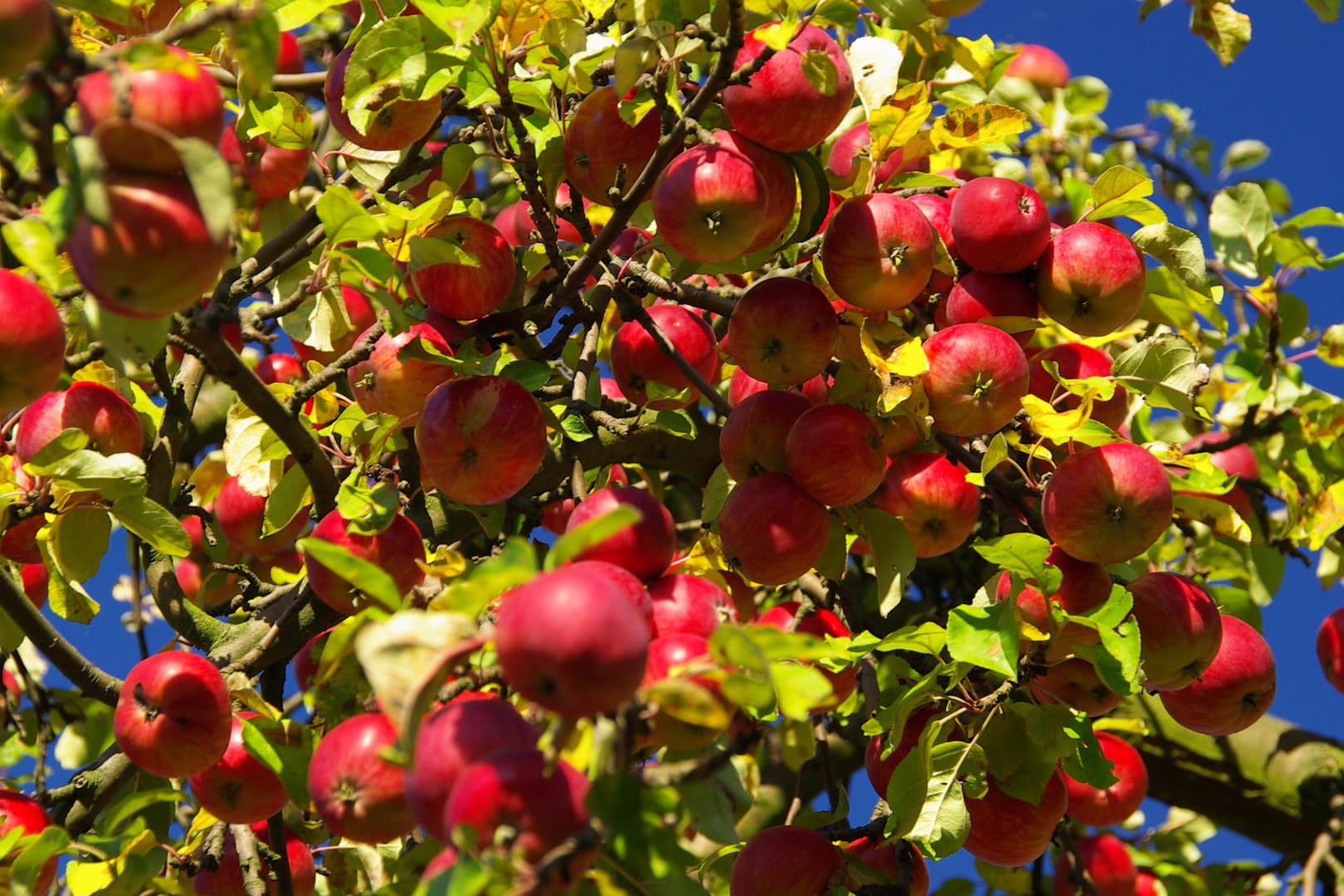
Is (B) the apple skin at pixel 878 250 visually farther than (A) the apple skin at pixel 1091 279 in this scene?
No

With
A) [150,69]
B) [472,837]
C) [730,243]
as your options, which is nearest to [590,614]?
[472,837]

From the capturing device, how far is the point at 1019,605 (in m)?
1.72

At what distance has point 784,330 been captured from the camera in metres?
1.82

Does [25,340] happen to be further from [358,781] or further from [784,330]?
[784,330]

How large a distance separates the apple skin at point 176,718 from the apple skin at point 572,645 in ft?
2.58

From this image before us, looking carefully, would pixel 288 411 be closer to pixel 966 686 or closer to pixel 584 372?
pixel 584 372

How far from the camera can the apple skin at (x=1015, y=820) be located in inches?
73.5

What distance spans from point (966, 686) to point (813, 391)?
0.57 metres

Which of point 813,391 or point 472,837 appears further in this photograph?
point 813,391

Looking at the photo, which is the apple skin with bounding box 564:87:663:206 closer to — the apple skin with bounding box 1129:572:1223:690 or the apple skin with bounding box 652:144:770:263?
the apple skin with bounding box 652:144:770:263

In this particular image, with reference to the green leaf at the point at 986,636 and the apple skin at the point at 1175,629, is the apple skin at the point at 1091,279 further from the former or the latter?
the green leaf at the point at 986,636

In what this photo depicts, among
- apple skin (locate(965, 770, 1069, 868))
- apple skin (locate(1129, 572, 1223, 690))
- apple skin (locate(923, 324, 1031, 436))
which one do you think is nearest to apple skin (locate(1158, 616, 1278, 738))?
apple skin (locate(1129, 572, 1223, 690))

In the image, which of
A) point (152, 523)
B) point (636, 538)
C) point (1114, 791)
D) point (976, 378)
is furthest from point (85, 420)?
point (1114, 791)

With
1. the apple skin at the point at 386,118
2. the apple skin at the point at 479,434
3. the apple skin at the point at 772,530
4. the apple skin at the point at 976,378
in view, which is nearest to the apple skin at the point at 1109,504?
the apple skin at the point at 976,378
